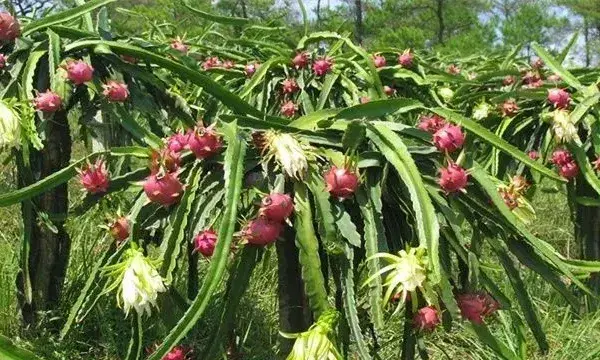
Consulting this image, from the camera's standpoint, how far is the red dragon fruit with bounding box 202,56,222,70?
10.2 feet

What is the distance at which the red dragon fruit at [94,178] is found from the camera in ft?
4.58

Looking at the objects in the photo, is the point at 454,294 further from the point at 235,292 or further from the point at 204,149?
the point at 204,149

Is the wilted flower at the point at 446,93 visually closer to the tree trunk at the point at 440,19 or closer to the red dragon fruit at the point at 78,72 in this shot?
the red dragon fruit at the point at 78,72

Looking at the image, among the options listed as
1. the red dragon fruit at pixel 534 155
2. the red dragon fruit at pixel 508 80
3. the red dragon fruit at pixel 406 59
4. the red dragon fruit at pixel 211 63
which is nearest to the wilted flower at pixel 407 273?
the red dragon fruit at pixel 534 155

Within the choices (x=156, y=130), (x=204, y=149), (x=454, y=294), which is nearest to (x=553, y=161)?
(x=156, y=130)

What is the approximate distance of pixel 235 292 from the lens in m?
1.31

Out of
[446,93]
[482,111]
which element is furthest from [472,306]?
[446,93]

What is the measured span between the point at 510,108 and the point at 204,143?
1.91 metres

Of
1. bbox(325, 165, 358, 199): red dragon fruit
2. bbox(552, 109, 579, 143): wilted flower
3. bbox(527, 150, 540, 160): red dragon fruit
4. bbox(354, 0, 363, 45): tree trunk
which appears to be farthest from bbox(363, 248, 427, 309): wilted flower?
bbox(354, 0, 363, 45): tree trunk

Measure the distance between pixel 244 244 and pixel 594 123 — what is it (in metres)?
1.85

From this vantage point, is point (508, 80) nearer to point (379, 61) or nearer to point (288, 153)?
point (379, 61)

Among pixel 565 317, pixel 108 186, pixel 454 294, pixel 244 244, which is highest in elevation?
pixel 108 186

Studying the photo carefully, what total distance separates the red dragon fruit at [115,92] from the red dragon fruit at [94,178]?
0.50m

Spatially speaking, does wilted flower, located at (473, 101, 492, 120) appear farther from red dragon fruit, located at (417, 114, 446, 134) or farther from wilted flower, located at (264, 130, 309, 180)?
wilted flower, located at (264, 130, 309, 180)
